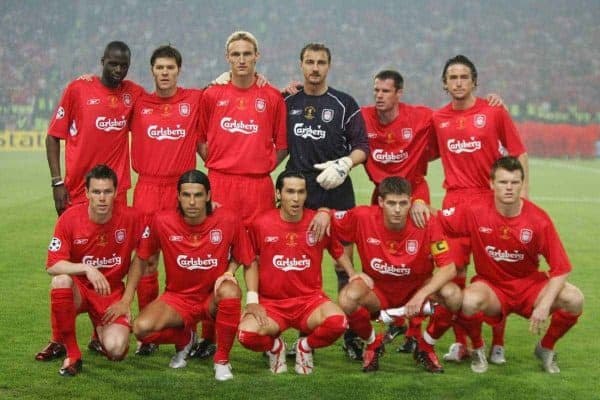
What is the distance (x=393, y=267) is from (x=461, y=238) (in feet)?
1.51

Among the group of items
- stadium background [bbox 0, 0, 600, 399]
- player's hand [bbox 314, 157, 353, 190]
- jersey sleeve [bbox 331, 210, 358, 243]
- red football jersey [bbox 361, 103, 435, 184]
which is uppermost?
stadium background [bbox 0, 0, 600, 399]

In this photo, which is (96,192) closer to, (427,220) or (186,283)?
(186,283)

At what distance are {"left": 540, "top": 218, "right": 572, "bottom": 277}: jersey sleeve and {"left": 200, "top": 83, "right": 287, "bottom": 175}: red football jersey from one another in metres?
1.63

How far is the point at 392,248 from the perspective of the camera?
16.7 ft

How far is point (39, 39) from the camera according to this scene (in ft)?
118

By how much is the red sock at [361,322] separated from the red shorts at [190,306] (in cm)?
77

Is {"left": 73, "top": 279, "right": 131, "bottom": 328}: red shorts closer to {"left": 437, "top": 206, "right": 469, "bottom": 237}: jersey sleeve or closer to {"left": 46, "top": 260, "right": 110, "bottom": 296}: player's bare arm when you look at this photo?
{"left": 46, "top": 260, "right": 110, "bottom": 296}: player's bare arm

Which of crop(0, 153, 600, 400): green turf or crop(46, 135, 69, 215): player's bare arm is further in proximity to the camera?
crop(46, 135, 69, 215): player's bare arm

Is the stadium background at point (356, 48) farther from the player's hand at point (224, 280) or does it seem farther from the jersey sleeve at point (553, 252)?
the player's hand at point (224, 280)

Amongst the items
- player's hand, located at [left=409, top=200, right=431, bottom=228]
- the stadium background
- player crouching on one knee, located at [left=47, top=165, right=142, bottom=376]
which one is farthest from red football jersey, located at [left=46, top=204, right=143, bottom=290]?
the stadium background

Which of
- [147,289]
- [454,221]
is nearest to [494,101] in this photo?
[454,221]

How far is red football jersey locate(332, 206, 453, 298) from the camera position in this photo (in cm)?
507

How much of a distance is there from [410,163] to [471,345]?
1210 millimetres

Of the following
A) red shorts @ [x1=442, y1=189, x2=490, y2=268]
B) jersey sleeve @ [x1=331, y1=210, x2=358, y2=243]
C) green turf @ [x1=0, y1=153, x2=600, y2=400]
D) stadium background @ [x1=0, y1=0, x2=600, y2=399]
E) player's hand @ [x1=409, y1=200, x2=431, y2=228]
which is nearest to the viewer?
green turf @ [x1=0, y1=153, x2=600, y2=400]
